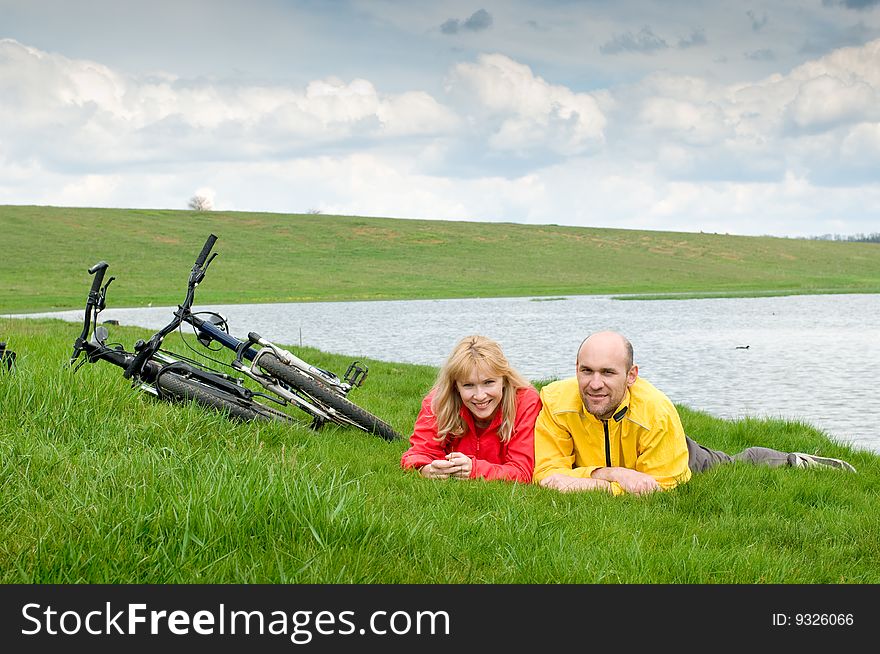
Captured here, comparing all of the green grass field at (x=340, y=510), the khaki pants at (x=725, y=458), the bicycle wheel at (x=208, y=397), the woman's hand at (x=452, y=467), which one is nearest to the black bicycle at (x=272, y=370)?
the bicycle wheel at (x=208, y=397)

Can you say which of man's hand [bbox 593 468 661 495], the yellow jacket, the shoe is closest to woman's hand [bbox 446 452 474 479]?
the yellow jacket

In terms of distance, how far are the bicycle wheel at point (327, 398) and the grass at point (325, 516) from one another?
0.47 metres

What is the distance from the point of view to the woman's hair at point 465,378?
678 centimetres

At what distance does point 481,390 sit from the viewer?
6.79 meters

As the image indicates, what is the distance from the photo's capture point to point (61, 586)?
156 inches

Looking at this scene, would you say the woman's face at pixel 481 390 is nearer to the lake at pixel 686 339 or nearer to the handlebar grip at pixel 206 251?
the handlebar grip at pixel 206 251

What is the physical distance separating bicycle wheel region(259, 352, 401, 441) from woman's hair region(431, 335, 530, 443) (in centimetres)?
173

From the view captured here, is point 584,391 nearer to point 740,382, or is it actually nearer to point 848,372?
point 740,382

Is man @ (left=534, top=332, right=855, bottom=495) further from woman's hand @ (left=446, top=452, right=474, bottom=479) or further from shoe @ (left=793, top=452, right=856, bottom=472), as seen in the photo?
shoe @ (left=793, top=452, right=856, bottom=472)

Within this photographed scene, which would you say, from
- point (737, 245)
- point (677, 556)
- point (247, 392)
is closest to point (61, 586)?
point (677, 556)

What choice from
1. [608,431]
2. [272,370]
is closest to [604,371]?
[608,431]

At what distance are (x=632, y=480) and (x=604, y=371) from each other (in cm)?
86

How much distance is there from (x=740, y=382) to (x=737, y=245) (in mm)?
96894

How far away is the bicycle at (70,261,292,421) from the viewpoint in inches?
324
